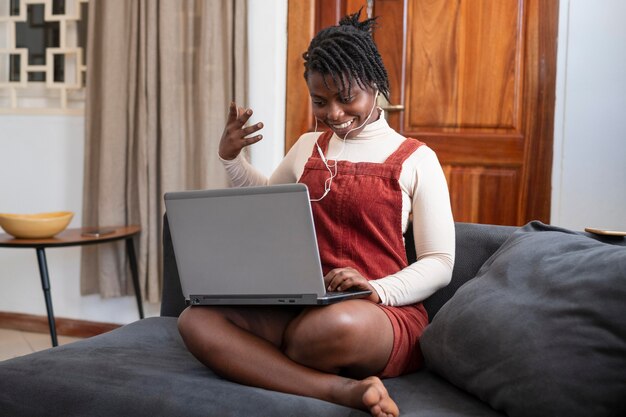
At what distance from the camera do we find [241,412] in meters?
1.50

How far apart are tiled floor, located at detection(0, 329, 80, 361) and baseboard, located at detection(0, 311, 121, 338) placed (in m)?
0.03

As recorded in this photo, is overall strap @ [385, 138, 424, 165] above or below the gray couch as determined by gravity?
above

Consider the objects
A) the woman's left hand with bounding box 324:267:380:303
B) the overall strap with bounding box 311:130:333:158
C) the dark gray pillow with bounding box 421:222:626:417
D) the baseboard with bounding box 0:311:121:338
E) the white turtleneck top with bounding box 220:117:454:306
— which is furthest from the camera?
the baseboard with bounding box 0:311:121:338

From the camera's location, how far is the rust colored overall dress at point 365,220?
1838 millimetres

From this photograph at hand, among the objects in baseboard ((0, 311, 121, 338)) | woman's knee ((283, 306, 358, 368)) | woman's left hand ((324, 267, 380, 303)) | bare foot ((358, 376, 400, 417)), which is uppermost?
woman's left hand ((324, 267, 380, 303))

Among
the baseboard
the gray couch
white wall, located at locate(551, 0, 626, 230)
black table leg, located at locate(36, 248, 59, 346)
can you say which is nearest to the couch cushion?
the gray couch

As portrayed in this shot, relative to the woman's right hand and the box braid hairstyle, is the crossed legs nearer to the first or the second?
the woman's right hand

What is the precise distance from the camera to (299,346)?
63.3 inches

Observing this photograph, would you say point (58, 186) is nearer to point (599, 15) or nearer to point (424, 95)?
point (424, 95)

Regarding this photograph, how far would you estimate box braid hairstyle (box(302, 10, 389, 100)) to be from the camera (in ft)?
6.15

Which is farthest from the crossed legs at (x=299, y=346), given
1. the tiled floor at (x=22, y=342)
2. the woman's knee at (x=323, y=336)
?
the tiled floor at (x=22, y=342)

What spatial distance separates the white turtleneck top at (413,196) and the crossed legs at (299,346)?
0.14 m

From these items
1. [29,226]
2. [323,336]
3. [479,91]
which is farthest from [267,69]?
[323,336]

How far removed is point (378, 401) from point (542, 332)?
1.05 feet
